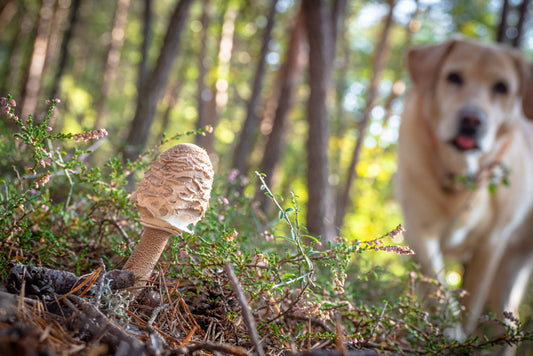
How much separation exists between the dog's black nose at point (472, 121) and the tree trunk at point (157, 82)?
14.1 ft

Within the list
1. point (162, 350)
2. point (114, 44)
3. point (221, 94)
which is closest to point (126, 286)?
point (162, 350)

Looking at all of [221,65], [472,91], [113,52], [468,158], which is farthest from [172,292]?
[113,52]

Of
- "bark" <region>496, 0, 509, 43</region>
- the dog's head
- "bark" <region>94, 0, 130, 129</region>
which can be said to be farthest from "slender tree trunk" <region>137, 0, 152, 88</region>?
"bark" <region>496, 0, 509, 43</region>

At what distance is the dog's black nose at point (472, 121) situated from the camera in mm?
3275

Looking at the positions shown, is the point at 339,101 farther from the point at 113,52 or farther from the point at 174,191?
the point at 174,191

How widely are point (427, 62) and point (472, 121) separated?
970mm

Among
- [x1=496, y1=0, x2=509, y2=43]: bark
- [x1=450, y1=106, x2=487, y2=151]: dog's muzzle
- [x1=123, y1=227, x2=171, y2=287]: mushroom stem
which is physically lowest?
[x1=123, y1=227, x2=171, y2=287]: mushroom stem

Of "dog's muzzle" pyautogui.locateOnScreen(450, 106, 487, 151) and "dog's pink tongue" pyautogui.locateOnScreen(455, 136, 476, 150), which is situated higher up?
"dog's muzzle" pyautogui.locateOnScreen(450, 106, 487, 151)

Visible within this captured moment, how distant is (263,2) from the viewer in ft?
45.1

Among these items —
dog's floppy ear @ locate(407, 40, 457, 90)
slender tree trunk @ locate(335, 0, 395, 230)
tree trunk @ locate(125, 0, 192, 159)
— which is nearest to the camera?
dog's floppy ear @ locate(407, 40, 457, 90)

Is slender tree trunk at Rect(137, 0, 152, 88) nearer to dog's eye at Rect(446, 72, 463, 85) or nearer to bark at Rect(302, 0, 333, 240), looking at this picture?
bark at Rect(302, 0, 333, 240)

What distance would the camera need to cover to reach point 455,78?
12.2 ft

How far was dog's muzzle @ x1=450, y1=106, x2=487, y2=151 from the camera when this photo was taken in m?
3.28

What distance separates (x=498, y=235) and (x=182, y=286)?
357 centimetres
